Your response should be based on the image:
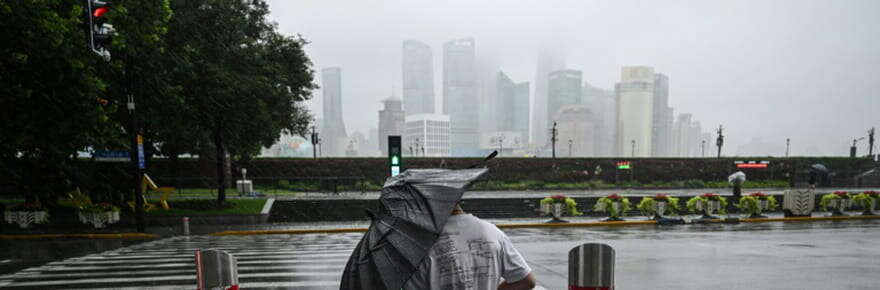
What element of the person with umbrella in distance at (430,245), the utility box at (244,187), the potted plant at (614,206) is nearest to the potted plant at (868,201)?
the potted plant at (614,206)

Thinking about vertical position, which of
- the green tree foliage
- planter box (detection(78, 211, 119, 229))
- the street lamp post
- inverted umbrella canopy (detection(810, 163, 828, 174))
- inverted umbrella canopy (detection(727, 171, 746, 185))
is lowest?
inverted umbrella canopy (detection(810, 163, 828, 174))

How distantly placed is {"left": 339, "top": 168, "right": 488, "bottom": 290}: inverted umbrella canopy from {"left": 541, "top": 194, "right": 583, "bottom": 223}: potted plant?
646 inches

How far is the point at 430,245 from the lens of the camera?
205 cm

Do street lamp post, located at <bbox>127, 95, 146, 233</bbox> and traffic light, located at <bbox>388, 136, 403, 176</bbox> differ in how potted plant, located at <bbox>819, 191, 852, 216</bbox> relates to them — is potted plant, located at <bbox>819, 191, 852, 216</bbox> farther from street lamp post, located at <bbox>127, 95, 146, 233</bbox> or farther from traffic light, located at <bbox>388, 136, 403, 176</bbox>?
street lamp post, located at <bbox>127, 95, 146, 233</bbox>

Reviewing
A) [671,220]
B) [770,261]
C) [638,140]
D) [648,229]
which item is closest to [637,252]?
[770,261]

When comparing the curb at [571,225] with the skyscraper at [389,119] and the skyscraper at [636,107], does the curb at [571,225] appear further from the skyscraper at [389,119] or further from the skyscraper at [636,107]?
the skyscraper at [636,107]

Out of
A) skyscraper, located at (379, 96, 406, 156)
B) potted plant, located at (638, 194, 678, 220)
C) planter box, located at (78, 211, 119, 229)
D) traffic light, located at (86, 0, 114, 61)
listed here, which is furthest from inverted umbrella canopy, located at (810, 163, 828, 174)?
skyscraper, located at (379, 96, 406, 156)

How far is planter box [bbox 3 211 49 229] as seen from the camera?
14909mm

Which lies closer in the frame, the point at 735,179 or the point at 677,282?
the point at 677,282

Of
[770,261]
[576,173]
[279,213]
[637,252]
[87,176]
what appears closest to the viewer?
[770,261]

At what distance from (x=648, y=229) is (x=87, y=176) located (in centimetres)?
2110

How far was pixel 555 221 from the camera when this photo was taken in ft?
57.5

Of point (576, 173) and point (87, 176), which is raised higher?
point (87, 176)

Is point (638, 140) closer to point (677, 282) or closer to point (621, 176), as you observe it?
point (621, 176)
